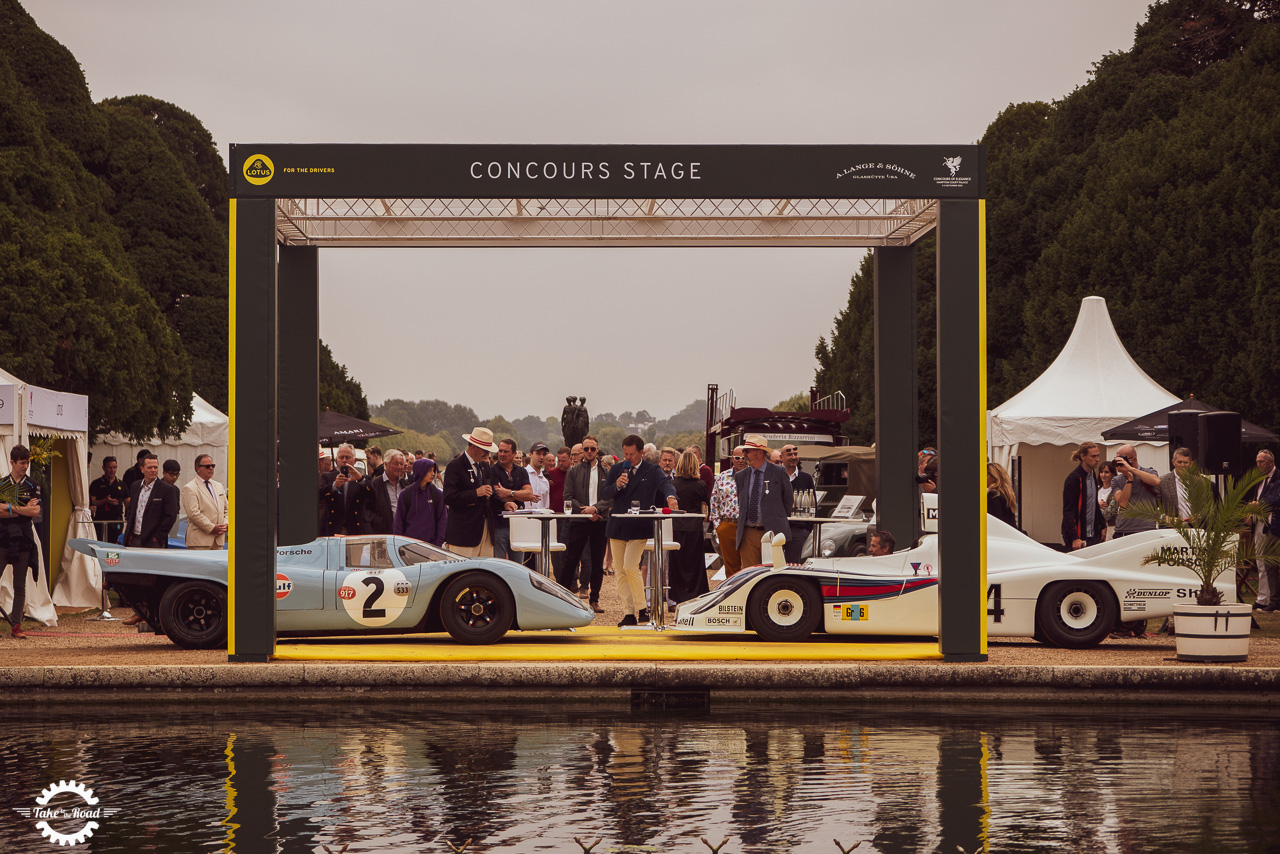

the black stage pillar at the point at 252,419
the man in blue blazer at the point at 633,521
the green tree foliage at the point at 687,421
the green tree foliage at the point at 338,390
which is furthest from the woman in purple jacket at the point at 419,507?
the green tree foliage at the point at 687,421

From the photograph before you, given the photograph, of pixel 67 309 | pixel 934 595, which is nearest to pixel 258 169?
pixel 934 595

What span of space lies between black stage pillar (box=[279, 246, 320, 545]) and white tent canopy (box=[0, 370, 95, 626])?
3.34m

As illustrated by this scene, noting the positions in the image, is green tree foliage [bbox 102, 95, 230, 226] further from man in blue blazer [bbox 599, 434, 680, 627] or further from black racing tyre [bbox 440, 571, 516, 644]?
black racing tyre [bbox 440, 571, 516, 644]

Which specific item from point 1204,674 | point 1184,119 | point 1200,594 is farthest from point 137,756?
point 1184,119

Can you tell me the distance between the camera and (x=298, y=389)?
43.7 ft

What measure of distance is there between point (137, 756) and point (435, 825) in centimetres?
262

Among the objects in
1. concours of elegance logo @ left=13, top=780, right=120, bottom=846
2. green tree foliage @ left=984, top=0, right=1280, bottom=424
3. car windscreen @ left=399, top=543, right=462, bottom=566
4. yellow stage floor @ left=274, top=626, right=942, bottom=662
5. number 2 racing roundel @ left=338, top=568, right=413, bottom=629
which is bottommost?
concours of elegance logo @ left=13, top=780, right=120, bottom=846

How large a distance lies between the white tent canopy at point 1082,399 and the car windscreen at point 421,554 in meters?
13.1

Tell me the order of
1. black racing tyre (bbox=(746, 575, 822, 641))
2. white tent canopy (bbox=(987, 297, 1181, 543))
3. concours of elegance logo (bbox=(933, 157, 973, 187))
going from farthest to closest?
white tent canopy (bbox=(987, 297, 1181, 543))
black racing tyre (bbox=(746, 575, 822, 641))
concours of elegance logo (bbox=(933, 157, 973, 187))

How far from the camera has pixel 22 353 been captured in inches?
933

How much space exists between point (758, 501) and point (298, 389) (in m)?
4.58

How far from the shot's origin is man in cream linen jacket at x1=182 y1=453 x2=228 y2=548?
14.2 meters

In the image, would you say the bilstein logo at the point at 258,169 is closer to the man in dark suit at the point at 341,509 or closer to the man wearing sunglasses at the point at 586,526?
the man in dark suit at the point at 341,509

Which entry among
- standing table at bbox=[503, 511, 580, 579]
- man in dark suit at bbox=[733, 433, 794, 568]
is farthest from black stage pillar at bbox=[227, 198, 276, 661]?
man in dark suit at bbox=[733, 433, 794, 568]
